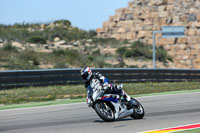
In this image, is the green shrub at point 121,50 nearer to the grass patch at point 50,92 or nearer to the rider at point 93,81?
the grass patch at point 50,92

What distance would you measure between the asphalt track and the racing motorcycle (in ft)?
0.68

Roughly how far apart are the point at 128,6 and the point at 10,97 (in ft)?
169

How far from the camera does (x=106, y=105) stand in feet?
37.2

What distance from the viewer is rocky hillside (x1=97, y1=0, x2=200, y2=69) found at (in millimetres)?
55188

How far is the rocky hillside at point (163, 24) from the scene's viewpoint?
55.2 m

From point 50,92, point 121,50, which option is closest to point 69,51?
point 121,50

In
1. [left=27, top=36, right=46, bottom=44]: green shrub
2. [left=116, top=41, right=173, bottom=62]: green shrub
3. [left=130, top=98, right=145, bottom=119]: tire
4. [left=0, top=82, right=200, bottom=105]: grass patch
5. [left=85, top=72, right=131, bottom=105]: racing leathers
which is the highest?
[left=27, top=36, right=46, bottom=44]: green shrub

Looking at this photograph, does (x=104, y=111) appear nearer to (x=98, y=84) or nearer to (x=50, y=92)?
(x=98, y=84)

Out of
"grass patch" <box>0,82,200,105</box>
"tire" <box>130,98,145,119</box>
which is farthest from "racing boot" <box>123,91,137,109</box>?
"grass patch" <box>0,82,200,105</box>

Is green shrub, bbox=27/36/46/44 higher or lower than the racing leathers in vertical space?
higher

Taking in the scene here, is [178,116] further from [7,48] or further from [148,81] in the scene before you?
[7,48]

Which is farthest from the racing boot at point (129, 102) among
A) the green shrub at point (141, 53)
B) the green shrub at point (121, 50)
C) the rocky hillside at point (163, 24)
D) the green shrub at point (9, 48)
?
the green shrub at point (121, 50)

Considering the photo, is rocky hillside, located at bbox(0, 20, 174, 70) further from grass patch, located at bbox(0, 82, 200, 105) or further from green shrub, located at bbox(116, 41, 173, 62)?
grass patch, located at bbox(0, 82, 200, 105)

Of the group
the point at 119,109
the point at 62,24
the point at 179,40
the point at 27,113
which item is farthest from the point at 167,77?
the point at 62,24
